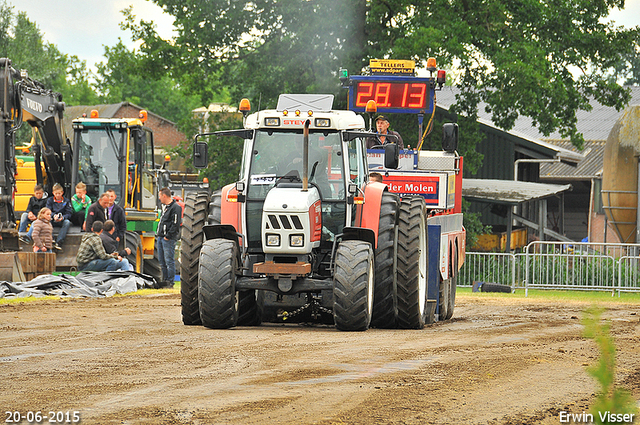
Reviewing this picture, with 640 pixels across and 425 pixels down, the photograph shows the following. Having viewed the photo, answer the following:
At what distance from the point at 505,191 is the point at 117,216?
16.0m

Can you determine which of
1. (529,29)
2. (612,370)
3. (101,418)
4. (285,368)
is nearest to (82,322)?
(285,368)

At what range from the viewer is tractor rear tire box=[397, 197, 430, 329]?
1037cm

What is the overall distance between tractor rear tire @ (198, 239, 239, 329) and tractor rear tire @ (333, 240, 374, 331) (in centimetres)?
109

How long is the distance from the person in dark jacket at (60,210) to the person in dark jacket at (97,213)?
20.5 inches

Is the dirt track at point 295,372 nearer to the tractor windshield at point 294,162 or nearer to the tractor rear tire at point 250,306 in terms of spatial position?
the tractor rear tire at point 250,306

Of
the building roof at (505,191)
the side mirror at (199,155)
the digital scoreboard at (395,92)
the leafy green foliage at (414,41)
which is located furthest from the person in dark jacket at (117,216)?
the building roof at (505,191)

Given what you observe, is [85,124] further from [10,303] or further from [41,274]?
[10,303]

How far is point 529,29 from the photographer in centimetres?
2800

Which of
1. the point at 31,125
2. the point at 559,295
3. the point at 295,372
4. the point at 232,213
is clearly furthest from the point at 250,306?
the point at 559,295

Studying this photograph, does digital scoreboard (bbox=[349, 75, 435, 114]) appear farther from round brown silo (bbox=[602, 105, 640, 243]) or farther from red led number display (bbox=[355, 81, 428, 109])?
round brown silo (bbox=[602, 105, 640, 243])

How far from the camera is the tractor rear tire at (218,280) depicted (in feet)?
31.4

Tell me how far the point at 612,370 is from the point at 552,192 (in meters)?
28.1

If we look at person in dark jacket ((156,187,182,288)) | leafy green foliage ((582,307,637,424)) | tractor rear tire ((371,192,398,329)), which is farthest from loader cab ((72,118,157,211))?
leafy green foliage ((582,307,637,424))

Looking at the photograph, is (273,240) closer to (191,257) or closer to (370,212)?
(191,257)
